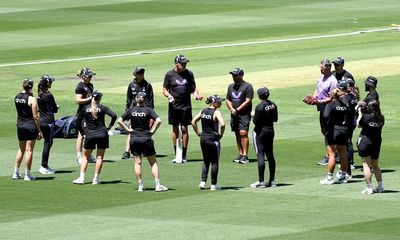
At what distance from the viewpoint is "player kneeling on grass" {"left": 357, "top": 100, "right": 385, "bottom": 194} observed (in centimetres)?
2792

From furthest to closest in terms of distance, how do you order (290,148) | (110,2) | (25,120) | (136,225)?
(110,2) < (290,148) < (25,120) < (136,225)

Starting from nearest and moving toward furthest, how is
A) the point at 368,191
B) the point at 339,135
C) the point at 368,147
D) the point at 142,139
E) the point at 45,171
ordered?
1. the point at 368,147
2. the point at 368,191
3. the point at 142,139
4. the point at 339,135
5. the point at 45,171

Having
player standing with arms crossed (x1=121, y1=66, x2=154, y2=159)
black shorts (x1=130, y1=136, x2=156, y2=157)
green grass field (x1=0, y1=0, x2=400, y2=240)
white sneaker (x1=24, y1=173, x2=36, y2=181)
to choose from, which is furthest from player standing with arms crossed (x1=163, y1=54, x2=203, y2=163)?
black shorts (x1=130, y1=136, x2=156, y2=157)

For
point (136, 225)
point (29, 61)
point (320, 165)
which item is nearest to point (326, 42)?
point (29, 61)

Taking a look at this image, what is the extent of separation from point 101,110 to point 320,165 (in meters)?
5.50

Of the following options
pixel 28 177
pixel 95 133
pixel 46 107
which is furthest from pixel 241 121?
pixel 28 177

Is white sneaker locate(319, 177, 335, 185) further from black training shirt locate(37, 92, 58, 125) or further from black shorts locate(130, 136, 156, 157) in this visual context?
black training shirt locate(37, 92, 58, 125)

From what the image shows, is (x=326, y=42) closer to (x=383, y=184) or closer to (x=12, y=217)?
(x=383, y=184)

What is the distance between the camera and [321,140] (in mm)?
35562

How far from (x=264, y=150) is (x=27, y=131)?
17.6 ft

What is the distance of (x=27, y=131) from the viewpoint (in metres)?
30.5

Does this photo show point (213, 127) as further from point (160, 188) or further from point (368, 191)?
point (368, 191)

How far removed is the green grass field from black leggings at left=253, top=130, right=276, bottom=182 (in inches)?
18.7

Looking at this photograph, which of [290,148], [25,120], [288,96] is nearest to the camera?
[25,120]
